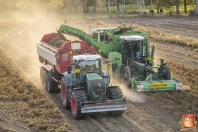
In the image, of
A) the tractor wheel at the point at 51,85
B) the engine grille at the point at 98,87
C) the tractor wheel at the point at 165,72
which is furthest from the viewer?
the tractor wheel at the point at 165,72

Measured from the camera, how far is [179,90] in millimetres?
18984

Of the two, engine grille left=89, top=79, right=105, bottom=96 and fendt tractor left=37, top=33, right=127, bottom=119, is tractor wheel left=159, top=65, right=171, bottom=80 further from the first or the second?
engine grille left=89, top=79, right=105, bottom=96

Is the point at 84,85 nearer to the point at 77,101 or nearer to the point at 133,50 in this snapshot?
the point at 77,101

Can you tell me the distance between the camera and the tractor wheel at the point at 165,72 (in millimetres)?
19906

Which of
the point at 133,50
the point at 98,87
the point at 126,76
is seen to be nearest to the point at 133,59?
the point at 133,50

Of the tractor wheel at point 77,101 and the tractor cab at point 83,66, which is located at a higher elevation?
the tractor cab at point 83,66

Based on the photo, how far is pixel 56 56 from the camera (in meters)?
18.5

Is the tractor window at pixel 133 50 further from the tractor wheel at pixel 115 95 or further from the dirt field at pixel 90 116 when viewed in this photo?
the tractor wheel at pixel 115 95

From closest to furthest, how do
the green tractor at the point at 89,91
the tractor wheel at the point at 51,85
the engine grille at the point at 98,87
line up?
1. the green tractor at the point at 89,91
2. the engine grille at the point at 98,87
3. the tractor wheel at the point at 51,85

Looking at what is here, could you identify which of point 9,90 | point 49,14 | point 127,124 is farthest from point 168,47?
point 49,14

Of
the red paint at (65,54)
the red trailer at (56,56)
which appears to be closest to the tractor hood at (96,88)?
the red trailer at (56,56)

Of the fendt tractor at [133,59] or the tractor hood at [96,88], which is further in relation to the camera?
the fendt tractor at [133,59]

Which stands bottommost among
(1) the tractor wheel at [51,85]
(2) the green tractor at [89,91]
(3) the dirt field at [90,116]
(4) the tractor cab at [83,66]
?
(3) the dirt field at [90,116]

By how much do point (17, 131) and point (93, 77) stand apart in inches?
137
